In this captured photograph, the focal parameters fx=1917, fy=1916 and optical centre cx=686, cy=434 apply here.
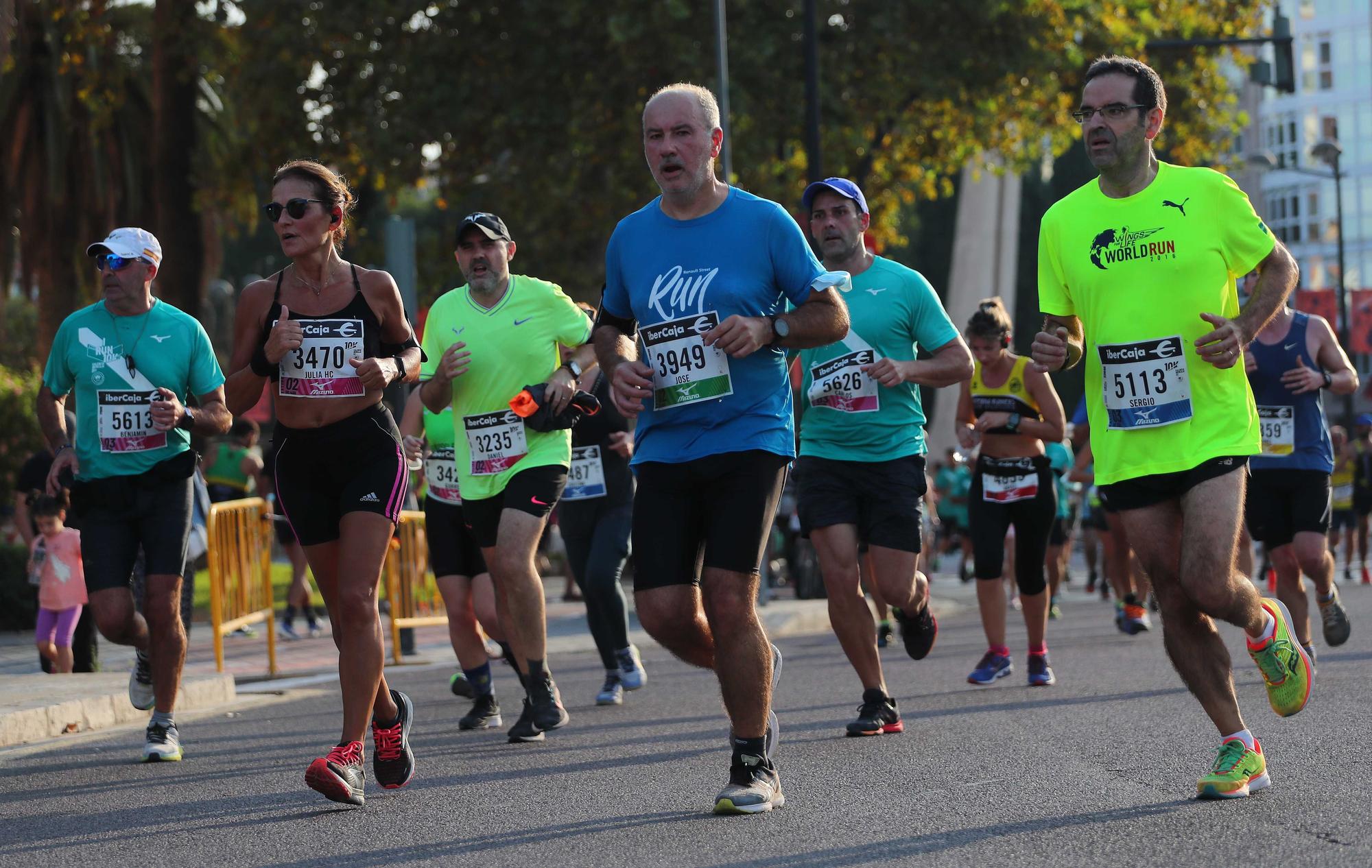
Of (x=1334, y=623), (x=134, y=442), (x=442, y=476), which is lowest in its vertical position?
(x=1334, y=623)

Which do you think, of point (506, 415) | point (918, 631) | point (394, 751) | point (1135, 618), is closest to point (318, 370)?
point (394, 751)

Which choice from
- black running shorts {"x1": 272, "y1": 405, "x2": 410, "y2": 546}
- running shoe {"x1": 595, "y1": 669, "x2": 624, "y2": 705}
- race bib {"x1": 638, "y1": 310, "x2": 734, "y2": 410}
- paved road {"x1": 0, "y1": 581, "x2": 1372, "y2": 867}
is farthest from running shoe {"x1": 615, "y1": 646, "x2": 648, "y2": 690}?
race bib {"x1": 638, "y1": 310, "x2": 734, "y2": 410}

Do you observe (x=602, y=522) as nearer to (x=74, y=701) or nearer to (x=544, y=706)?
(x=544, y=706)

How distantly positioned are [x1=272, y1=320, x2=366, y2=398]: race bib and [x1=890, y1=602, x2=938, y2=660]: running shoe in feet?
10.3

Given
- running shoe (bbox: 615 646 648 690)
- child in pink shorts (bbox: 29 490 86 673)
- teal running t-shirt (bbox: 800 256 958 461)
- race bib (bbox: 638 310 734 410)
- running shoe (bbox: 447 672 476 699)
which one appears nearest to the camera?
race bib (bbox: 638 310 734 410)

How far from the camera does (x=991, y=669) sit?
10.0m

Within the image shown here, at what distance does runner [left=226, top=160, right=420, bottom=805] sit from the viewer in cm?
638

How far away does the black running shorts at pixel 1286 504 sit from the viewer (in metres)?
9.84

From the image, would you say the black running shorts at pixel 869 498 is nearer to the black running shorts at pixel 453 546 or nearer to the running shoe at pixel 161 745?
the black running shorts at pixel 453 546

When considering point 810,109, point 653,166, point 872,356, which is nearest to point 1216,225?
point 653,166

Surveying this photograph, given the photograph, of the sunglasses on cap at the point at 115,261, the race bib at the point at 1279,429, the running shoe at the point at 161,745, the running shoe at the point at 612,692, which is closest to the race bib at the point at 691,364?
the sunglasses on cap at the point at 115,261

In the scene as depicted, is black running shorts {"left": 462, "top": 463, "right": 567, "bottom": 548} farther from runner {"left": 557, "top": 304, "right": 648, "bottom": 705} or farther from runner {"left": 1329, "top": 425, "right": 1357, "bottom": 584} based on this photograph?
runner {"left": 1329, "top": 425, "right": 1357, "bottom": 584}

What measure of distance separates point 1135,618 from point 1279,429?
383cm

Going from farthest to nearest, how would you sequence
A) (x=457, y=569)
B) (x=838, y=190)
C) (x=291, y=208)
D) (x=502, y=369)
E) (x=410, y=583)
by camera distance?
(x=410, y=583) → (x=457, y=569) → (x=502, y=369) → (x=838, y=190) → (x=291, y=208)
